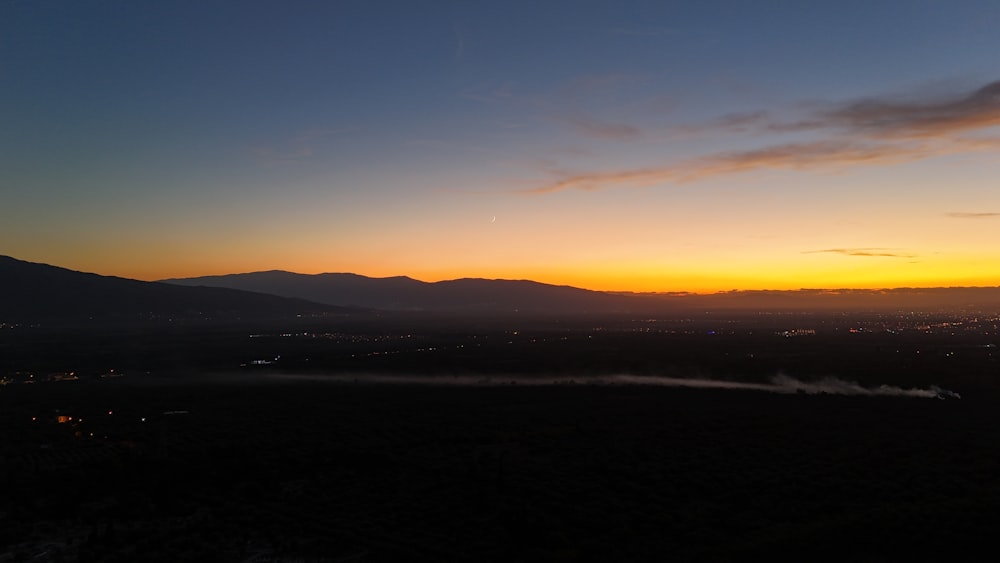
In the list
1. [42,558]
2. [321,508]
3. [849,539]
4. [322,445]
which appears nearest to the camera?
[42,558]

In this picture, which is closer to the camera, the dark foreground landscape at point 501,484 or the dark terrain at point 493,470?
the dark foreground landscape at point 501,484

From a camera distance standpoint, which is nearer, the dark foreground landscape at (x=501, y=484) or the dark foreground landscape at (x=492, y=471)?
Result: the dark foreground landscape at (x=501, y=484)

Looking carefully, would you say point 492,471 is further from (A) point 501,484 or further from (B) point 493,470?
→ (A) point 501,484

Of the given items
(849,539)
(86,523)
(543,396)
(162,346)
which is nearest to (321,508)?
(86,523)

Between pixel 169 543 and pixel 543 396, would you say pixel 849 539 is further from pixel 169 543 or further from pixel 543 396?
pixel 543 396

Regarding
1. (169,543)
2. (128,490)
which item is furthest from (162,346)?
(169,543)

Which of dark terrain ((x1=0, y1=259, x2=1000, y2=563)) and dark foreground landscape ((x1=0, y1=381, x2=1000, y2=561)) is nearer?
dark foreground landscape ((x1=0, y1=381, x2=1000, y2=561))

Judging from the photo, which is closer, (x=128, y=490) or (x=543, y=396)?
(x=128, y=490)

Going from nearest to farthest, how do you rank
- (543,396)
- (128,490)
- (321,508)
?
(321,508) → (128,490) → (543,396)
